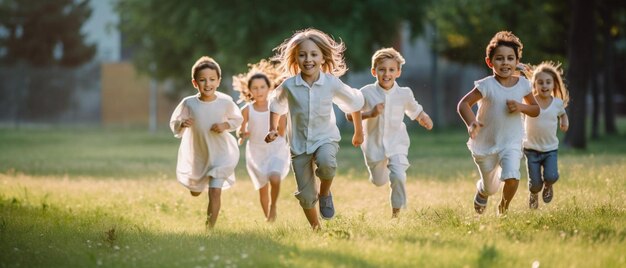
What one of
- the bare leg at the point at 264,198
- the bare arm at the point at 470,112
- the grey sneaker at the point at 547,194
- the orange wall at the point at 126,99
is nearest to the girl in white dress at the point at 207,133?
the bare leg at the point at 264,198

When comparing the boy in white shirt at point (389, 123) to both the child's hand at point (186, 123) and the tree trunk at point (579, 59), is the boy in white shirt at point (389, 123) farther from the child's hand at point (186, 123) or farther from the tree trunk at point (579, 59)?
the tree trunk at point (579, 59)

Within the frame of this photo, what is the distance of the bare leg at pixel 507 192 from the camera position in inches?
369

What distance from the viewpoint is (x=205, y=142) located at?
10.2 m

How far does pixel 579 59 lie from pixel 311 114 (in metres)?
15.1

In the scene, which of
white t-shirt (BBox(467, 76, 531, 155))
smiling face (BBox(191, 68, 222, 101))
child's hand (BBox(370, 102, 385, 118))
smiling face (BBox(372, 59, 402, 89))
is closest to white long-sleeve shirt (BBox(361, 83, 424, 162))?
smiling face (BBox(372, 59, 402, 89))

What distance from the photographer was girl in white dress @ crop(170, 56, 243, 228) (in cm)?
995

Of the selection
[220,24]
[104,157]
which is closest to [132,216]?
[104,157]

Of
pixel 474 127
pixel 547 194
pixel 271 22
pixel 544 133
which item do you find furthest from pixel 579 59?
pixel 474 127

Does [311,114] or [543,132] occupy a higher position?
[311,114]

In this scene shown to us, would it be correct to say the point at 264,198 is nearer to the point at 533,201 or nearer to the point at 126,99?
the point at 533,201

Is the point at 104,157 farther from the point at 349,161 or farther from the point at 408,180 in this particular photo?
the point at 408,180

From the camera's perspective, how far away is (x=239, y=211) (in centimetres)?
1155

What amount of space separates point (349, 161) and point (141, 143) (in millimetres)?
13277

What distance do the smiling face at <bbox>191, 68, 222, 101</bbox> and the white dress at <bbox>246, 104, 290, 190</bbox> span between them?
3.59ft
